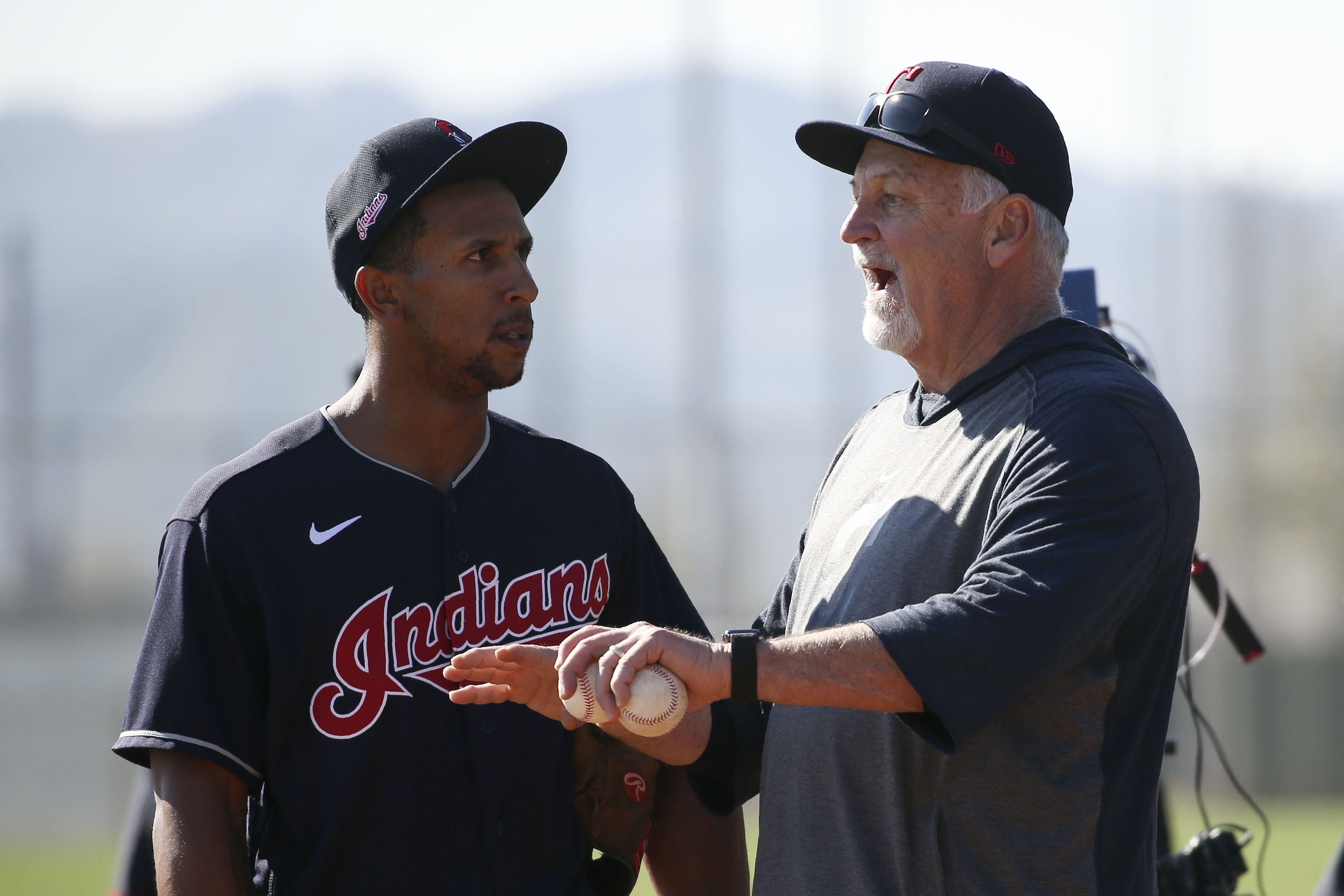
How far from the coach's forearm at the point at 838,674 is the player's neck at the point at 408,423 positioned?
93 cm

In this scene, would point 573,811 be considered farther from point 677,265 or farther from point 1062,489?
point 677,265

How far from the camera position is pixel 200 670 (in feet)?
7.88

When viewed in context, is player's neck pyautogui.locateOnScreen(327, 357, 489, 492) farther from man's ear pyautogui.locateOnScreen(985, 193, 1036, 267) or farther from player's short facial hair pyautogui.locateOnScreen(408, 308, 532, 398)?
man's ear pyautogui.locateOnScreen(985, 193, 1036, 267)

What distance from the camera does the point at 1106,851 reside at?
7.09 feet

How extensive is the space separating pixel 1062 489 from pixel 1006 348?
0.47 m

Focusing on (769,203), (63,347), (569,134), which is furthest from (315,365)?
(769,203)

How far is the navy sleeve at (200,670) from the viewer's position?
2.38 m

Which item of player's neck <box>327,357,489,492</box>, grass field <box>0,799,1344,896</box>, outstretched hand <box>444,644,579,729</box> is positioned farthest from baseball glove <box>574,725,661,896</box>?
grass field <box>0,799,1344,896</box>

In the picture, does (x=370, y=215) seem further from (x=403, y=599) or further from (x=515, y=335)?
(x=403, y=599)

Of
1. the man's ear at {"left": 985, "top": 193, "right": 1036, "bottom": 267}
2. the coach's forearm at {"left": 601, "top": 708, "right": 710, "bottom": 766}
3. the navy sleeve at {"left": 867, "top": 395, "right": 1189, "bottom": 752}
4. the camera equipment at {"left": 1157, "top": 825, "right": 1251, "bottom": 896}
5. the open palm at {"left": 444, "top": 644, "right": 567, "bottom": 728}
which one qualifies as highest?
the man's ear at {"left": 985, "top": 193, "right": 1036, "bottom": 267}

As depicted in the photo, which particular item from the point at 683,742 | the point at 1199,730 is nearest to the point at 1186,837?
the point at 1199,730

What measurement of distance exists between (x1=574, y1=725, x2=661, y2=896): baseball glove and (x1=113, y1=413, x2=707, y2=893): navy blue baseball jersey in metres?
0.09

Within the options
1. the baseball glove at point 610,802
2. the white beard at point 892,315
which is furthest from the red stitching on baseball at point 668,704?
the white beard at point 892,315

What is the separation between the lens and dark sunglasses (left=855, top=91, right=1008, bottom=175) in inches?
97.1
